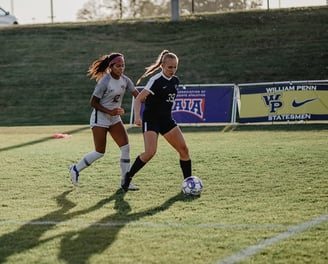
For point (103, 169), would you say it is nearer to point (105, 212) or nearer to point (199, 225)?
point (105, 212)

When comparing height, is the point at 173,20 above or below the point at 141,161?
above

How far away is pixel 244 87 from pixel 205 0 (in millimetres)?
24260

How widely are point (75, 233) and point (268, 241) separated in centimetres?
191

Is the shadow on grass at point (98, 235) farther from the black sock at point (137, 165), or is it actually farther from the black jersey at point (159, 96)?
the black jersey at point (159, 96)

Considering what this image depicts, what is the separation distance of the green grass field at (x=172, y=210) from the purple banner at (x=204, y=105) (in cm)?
623

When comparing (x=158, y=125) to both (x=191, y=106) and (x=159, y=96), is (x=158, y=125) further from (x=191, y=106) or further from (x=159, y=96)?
(x=191, y=106)

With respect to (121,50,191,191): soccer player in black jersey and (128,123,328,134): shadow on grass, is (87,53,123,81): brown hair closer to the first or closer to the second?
(121,50,191,191): soccer player in black jersey

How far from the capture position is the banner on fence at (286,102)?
1828 cm

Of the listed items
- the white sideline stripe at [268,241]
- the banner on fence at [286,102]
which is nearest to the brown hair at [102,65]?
the white sideline stripe at [268,241]

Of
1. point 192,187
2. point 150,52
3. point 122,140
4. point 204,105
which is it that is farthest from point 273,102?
point 150,52

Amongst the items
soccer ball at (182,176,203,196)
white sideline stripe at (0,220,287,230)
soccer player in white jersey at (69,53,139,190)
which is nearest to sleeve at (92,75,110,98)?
soccer player in white jersey at (69,53,139,190)

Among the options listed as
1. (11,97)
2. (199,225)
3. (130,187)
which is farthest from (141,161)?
(11,97)

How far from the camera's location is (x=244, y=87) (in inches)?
762

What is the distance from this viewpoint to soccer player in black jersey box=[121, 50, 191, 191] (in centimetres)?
814
